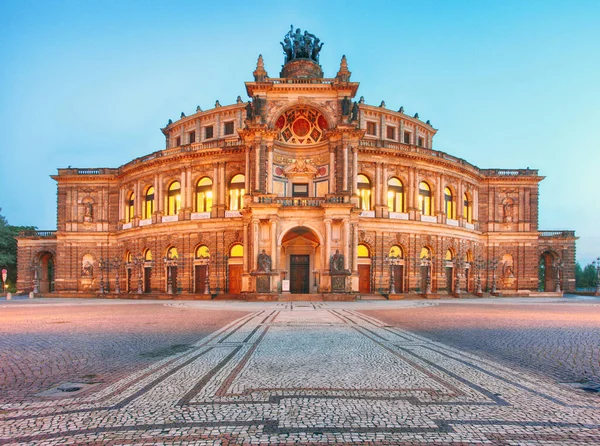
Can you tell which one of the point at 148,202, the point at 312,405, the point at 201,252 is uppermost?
the point at 148,202

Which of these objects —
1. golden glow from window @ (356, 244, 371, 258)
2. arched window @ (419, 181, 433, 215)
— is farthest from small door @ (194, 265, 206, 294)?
arched window @ (419, 181, 433, 215)

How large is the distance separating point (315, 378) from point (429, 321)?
11.0m

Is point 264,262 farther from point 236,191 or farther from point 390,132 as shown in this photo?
point 390,132

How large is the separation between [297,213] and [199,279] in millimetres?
15020

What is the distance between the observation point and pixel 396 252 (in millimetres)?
41625

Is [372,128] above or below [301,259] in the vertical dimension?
above


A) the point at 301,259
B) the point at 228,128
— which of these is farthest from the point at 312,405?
the point at 228,128

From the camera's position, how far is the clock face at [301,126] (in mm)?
39219

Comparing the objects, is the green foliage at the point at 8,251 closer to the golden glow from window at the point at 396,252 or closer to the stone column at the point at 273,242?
the stone column at the point at 273,242

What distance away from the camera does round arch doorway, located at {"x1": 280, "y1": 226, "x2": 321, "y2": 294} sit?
37938mm

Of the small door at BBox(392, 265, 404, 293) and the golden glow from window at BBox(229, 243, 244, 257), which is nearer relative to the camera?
the small door at BBox(392, 265, 404, 293)

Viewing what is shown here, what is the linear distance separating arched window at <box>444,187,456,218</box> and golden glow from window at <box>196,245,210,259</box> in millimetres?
27534

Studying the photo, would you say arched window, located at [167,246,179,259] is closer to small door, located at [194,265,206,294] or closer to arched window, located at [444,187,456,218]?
small door, located at [194,265,206,294]

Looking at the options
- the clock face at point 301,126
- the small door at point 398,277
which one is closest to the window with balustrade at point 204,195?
the clock face at point 301,126
